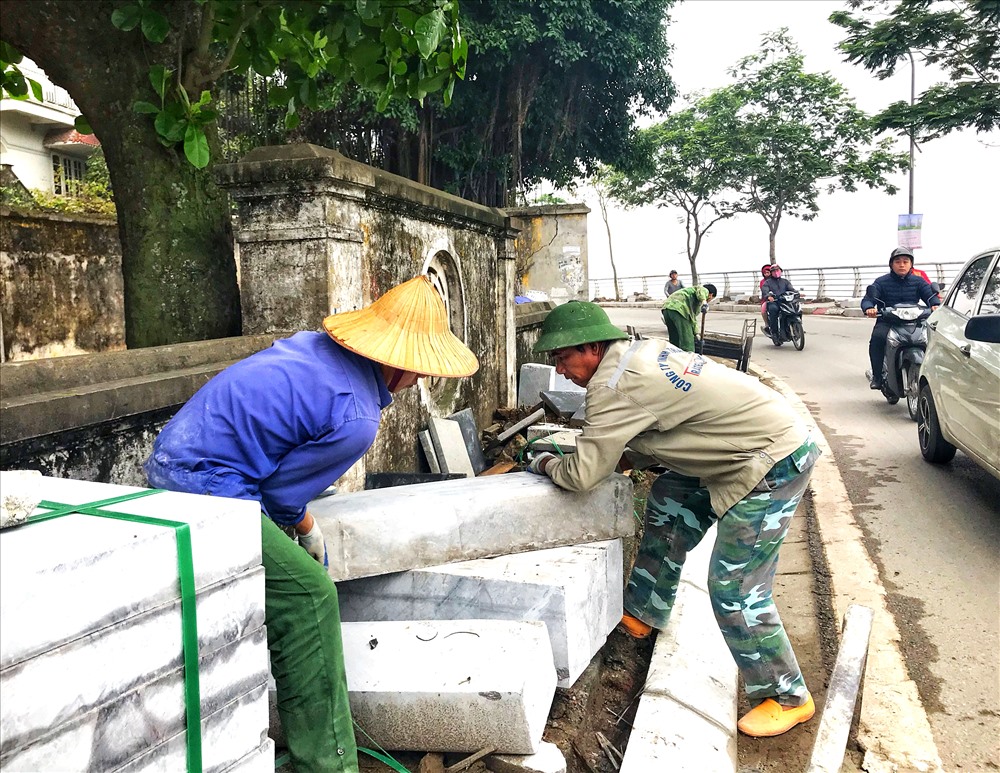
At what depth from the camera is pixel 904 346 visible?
314 inches

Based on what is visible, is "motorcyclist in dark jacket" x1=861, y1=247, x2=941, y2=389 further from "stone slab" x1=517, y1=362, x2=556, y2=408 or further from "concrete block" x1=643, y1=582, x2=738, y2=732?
"concrete block" x1=643, y1=582, x2=738, y2=732

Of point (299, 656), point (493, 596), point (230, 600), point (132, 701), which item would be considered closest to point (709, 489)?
point (493, 596)

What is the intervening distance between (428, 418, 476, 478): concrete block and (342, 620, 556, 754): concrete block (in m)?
2.89

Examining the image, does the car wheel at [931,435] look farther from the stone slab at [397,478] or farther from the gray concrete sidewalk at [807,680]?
the stone slab at [397,478]

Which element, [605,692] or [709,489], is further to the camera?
[605,692]

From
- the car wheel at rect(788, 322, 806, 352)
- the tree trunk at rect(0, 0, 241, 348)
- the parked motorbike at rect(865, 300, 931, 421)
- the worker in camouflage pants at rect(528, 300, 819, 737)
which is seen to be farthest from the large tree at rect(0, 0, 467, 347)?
the car wheel at rect(788, 322, 806, 352)

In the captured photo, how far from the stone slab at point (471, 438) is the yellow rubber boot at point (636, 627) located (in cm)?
261

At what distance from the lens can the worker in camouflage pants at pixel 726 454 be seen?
2910 millimetres

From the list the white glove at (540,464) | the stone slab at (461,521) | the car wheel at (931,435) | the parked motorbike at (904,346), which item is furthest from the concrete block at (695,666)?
the parked motorbike at (904,346)

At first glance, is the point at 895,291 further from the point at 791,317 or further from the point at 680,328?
the point at 791,317

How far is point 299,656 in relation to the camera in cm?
221

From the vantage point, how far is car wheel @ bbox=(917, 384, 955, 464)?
20.3ft

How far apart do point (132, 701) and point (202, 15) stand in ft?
12.2

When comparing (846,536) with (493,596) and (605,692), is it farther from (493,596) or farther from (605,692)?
(493,596)
